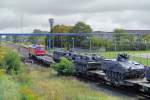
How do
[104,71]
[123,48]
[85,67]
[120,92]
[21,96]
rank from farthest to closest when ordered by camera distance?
[123,48] < [85,67] < [104,71] < [120,92] < [21,96]

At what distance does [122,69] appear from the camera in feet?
92.6

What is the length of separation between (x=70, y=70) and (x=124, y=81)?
1005 centimetres

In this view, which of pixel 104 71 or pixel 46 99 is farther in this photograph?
pixel 104 71

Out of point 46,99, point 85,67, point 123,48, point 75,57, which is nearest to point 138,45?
point 123,48

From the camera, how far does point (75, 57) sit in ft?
132

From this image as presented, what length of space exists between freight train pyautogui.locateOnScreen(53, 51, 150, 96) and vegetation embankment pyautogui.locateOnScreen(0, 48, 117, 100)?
1.79 metres

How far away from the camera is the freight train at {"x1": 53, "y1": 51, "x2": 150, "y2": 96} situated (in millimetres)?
26109

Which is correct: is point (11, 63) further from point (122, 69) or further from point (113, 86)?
point (122, 69)

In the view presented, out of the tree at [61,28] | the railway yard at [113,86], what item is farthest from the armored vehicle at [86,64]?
the tree at [61,28]

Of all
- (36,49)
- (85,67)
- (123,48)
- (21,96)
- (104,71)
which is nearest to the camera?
(21,96)

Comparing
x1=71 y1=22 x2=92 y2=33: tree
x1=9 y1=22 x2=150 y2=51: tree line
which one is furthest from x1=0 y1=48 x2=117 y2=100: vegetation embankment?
x1=71 y1=22 x2=92 y2=33: tree

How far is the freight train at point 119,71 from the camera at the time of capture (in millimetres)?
26109

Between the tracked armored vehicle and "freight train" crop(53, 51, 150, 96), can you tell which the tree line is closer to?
"freight train" crop(53, 51, 150, 96)

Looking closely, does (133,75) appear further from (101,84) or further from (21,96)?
(21,96)
